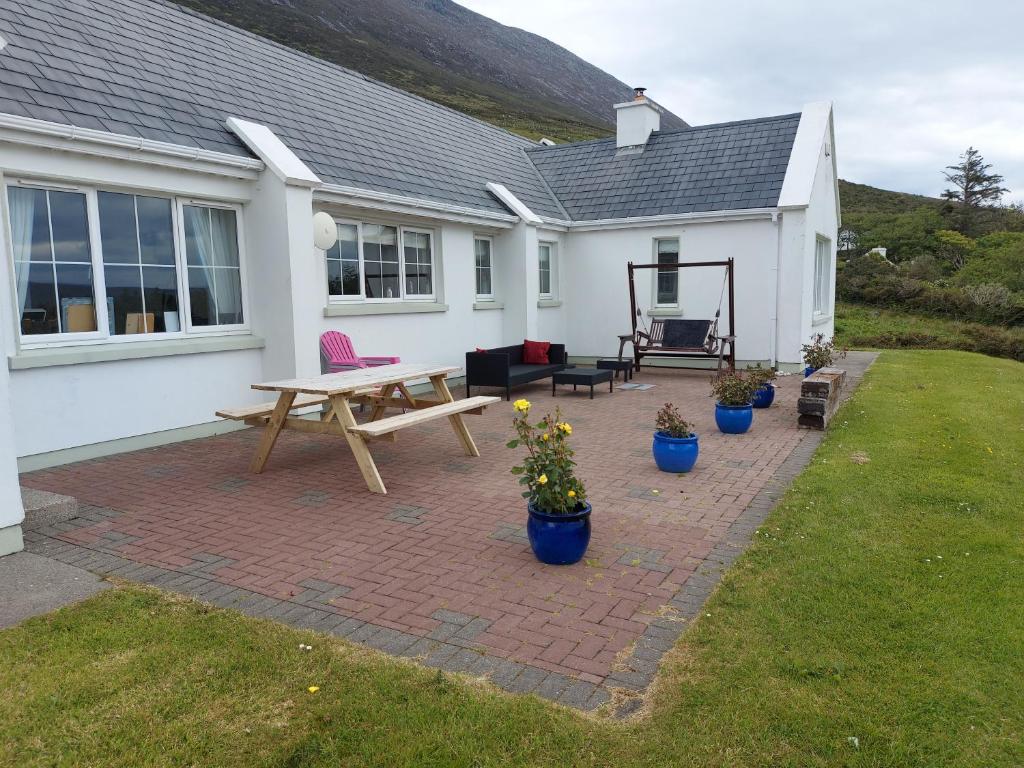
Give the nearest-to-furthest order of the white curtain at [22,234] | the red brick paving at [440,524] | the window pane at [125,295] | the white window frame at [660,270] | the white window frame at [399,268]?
1. the red brick paving at [440,524]
2. the white curtain at [22,234]
3. the window pane at [125,295]
4. the white window frame at [399,268]
5. the white window frame at [660,270]

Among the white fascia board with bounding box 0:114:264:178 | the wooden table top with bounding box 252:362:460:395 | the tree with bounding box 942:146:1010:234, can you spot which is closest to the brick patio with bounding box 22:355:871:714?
the wooden table top with bounding box 252:362:460:395

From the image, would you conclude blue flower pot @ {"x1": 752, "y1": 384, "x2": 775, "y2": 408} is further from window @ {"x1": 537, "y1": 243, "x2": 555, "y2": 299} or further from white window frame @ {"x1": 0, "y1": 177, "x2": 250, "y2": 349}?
white window frame @ {"x1": 0, "y1": 177, "x2": 250, "y2": 349}

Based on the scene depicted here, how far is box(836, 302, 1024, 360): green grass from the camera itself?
21.8 meters

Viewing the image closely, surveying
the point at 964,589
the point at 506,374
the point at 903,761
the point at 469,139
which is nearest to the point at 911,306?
the point at 469,139

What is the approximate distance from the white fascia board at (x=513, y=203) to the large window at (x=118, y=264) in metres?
5.90

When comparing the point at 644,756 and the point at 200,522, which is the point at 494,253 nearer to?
the point at 200,522

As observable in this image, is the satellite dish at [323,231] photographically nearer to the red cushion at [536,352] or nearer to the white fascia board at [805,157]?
the red cushion at [536,352]

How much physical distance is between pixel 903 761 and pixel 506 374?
849 cm

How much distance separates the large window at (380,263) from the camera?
10164 mm

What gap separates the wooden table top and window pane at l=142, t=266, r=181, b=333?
192 centimetres

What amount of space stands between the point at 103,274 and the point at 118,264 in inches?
8.5

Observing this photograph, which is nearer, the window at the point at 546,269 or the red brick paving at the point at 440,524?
the red brick paving at the point at 440,524

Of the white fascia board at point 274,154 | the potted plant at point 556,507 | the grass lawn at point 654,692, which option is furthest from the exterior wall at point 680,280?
the potted plant at point 556,507

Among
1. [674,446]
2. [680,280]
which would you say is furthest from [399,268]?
[680,280]
